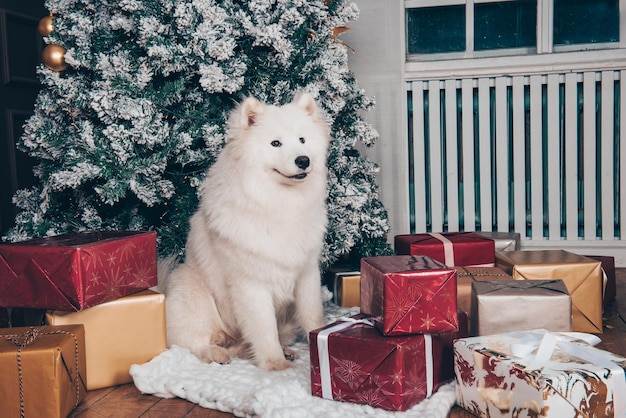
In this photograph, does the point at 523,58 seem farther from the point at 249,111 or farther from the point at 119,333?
the point at 119,333

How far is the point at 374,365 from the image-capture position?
1.64 meters

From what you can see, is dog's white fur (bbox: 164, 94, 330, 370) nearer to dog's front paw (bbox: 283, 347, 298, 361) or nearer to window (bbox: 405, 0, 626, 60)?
dog's front paw (bbox: 283, 347, 298, 361)

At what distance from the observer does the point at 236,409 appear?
171 centimetres

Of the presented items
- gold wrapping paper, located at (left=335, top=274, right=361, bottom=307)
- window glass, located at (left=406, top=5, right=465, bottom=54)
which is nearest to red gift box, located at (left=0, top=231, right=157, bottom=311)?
gold wrapping paper, located at (left=335, top=274, right=361, bottom=307)

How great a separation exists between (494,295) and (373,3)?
2.31 metres

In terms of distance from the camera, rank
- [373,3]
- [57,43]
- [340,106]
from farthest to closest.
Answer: [373,3]
[340,106]
[57,43]

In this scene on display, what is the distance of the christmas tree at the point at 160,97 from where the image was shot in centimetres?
246

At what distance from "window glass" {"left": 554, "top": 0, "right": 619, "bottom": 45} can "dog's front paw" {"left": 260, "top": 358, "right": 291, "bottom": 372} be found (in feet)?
9.13

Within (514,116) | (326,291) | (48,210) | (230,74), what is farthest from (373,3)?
(48,210)

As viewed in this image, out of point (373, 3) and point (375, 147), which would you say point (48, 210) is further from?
point (373, 3)

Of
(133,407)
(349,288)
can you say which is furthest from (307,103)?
(133,407)

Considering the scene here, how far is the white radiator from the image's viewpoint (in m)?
3.58

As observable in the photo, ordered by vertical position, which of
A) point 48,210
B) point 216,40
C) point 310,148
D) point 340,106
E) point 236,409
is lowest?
point 236,409

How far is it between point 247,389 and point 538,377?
85cm
